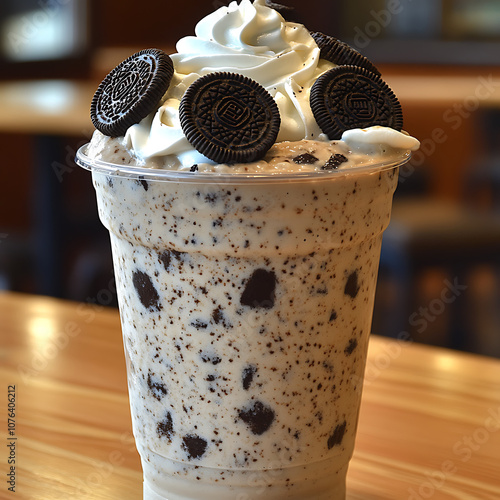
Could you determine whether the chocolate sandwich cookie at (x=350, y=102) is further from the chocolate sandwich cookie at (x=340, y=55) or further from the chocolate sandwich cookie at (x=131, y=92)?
the chocolate sandwich cookie at (x=131, y=92)

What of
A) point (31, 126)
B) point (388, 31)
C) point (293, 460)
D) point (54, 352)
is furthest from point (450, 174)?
point (293, 460)

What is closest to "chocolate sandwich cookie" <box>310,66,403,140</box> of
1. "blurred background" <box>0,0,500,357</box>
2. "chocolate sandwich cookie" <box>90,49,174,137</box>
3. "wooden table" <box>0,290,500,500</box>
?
"chocolate sandwich cookie" <box>90,49,174,137</box>

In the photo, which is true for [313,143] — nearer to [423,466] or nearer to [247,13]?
[247,13]

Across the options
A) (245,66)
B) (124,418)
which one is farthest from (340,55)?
(124,418)

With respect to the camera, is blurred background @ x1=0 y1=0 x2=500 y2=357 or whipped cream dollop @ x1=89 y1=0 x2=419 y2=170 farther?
blurred background @ x1=0 y1=0 x2=500 y2=357

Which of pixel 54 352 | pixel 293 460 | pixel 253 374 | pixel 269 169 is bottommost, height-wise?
pixel 54 352

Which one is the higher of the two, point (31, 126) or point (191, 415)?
point (191, 415)

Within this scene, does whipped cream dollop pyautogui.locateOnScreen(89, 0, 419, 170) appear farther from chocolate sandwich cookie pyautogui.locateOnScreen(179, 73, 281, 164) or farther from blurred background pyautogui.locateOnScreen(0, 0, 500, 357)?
blurred background pyautogui.locateOnScreen(0, 0, 500, 357)
